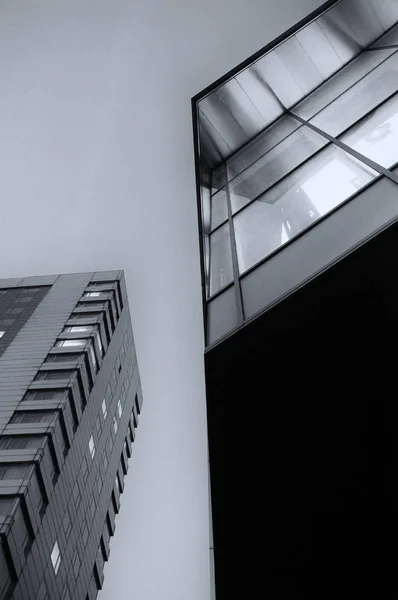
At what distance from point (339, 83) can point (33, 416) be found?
33.3 metres

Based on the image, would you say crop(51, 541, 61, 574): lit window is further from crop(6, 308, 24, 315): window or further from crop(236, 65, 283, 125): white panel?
crop(236, 65, 283, 125): white panel

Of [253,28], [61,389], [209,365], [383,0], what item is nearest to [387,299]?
[209,365]

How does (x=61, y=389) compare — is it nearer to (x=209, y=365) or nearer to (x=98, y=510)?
(x=98, y=510)

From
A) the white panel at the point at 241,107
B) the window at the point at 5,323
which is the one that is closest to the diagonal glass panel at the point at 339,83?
the white panel at the point at 241,107

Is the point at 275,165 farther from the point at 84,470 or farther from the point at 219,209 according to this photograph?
the point at 84,470

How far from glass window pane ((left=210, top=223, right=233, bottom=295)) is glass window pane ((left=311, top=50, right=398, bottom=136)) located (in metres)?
2.56

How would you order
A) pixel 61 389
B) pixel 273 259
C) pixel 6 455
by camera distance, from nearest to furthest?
pixel 273 259
pixel 6 455
pixel 61 389

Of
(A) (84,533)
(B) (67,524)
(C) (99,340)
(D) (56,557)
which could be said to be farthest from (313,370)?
(C) (99,340)

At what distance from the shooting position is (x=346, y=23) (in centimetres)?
1361

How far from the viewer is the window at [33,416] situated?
126 feet

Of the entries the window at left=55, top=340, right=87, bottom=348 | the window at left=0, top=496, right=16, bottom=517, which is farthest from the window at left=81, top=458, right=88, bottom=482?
the window at left=0, top=496, right=16, bottom=517

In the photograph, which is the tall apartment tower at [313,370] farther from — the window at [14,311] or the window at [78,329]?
the window at [14,311]

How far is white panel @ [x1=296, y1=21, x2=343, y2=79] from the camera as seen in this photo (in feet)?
43.8

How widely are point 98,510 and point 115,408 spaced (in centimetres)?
1106
